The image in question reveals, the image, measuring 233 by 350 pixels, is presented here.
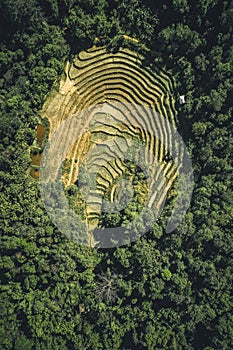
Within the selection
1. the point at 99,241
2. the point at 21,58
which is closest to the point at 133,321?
the point at 99,241

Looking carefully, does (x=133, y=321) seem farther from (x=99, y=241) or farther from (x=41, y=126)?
(x=41, y=126)

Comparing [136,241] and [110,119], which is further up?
[110,119]

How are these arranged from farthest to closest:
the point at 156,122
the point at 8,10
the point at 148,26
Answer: the point at 156,122 < the point at 148,26 < the point at 8,10

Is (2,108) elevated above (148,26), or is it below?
below

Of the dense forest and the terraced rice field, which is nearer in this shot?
the dense forest

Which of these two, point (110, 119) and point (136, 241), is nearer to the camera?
point (136, 241)
